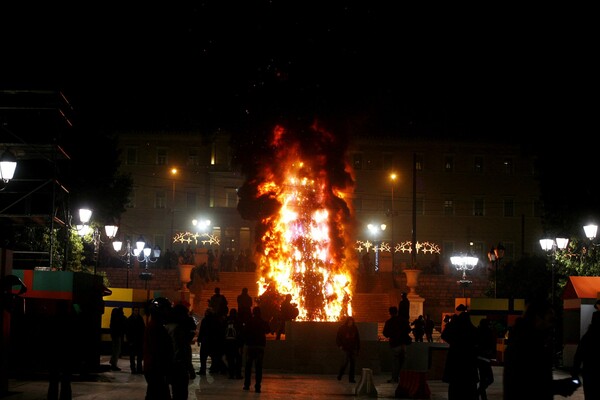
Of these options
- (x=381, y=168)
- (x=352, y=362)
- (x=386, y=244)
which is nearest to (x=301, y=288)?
(x=352, y=362)

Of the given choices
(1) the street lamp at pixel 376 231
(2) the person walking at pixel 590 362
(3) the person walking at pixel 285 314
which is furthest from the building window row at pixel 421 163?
(2) the person walking at pixel 590 362

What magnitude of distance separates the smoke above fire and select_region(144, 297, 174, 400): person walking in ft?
78.7

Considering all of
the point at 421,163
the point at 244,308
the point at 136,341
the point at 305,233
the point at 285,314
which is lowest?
the point at 136,341

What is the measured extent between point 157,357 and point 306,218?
84.0 ft

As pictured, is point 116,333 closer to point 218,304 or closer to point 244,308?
point 244,308

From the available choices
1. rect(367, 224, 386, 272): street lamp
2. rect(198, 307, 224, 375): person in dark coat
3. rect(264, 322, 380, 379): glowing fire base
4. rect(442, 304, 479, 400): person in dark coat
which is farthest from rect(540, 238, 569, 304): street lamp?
rect(367, 224, 386, 272): street lamp

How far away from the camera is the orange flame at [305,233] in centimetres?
3744

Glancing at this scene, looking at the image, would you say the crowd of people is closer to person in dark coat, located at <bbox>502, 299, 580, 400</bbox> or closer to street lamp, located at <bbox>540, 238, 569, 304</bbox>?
person in dark coat, located at <bbox>502, 299, 580, 400</bbox>

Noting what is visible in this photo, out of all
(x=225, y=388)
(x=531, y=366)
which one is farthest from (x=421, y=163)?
(x=531, y=366)

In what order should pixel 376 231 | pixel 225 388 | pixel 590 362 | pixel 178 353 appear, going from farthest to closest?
pixel 376 231 < pixel 225 388 < pixel 178 353 < pixel 590 362

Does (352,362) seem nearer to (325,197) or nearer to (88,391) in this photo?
(88,391)

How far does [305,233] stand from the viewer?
126 ft

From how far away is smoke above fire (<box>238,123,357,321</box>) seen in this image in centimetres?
3759

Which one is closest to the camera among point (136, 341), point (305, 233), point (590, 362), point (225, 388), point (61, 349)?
point (590, 362)
